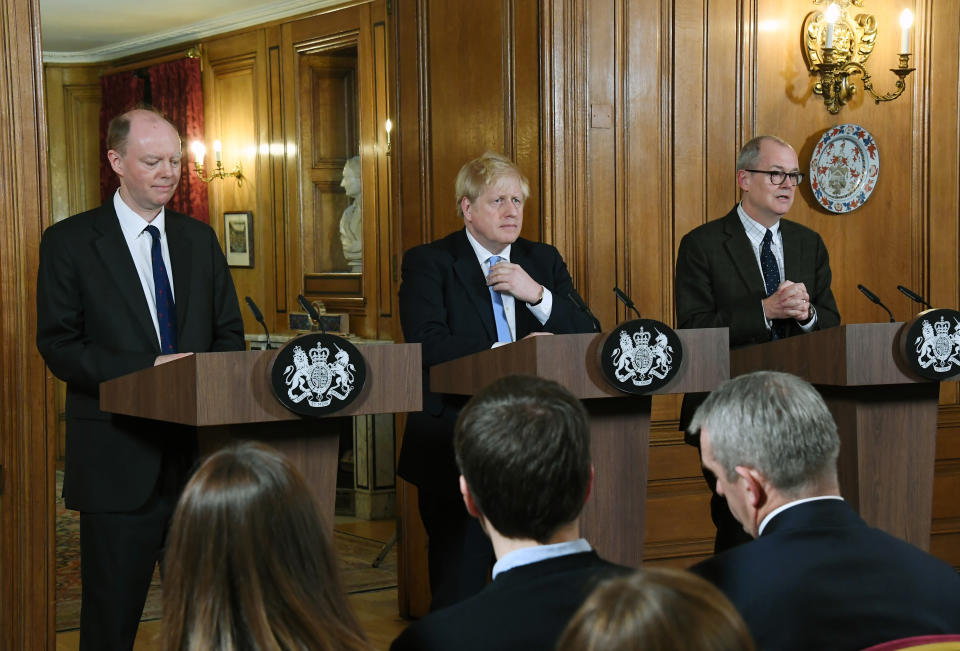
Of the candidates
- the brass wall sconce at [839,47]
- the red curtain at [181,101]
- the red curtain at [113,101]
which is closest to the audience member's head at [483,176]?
the brass wall sconce at [839,47]

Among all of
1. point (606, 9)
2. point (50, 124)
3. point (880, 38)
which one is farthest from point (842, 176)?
point (50, 124)

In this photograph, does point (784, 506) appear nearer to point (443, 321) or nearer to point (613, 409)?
point (613, 409)

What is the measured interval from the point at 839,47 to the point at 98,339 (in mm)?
3604

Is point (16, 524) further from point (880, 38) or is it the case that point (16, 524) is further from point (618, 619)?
point (880, 38)

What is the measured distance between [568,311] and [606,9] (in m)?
1.91

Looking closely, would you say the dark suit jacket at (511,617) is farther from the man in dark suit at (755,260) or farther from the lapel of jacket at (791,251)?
the lapel of jacket at (791,251)

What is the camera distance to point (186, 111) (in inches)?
361

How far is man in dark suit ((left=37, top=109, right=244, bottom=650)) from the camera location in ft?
9.64

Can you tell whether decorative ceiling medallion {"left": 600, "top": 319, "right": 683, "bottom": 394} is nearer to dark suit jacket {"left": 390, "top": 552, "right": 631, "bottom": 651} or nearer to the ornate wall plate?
dark suit jacket {"left": 390, "top": 552, "right": 631, "bottom": 651}

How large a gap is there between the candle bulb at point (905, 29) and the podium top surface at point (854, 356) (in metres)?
2.42

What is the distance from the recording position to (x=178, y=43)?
9.37m

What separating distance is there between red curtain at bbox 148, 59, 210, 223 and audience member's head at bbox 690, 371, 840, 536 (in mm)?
7697

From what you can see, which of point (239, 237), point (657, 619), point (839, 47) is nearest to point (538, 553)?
point (657, 619)

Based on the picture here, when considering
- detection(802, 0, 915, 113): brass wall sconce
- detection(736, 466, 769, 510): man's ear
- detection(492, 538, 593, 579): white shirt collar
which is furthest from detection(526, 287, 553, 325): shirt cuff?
detection(802, 0, 915, 113): brass wall sconce
